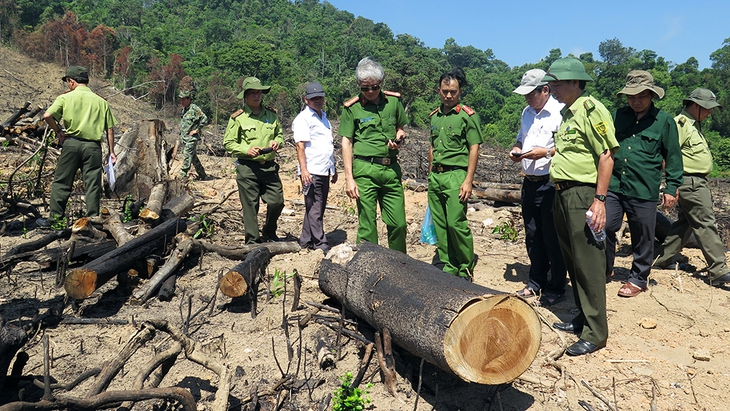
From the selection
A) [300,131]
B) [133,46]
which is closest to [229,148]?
[300,131]

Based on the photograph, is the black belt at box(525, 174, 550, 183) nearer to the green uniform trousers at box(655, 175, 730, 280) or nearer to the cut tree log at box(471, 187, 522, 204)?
the green uniform trousers at box(655, 175, 730, 280)

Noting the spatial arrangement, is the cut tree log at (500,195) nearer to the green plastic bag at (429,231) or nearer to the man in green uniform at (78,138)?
the green plastic bag at (429,231)

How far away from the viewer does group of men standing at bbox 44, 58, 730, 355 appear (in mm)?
3463

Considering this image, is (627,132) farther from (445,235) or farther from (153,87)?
(153,87)

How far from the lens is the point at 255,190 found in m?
5.61

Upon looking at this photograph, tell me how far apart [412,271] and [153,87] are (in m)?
29.9

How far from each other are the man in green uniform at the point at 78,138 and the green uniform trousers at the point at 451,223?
3.81 m

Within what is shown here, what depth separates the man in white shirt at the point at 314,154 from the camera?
17.6 feet

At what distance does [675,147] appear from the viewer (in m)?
4.30

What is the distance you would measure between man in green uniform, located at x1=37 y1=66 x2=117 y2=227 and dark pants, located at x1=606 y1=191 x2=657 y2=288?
17.4 ft

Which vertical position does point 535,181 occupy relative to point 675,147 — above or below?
below

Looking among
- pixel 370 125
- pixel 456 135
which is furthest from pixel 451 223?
pixel 370 125

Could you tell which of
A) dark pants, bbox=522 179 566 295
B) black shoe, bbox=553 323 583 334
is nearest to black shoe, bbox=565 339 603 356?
black shoe, bbox=553 323 583 334

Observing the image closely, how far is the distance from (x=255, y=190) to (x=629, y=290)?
3.80 m
